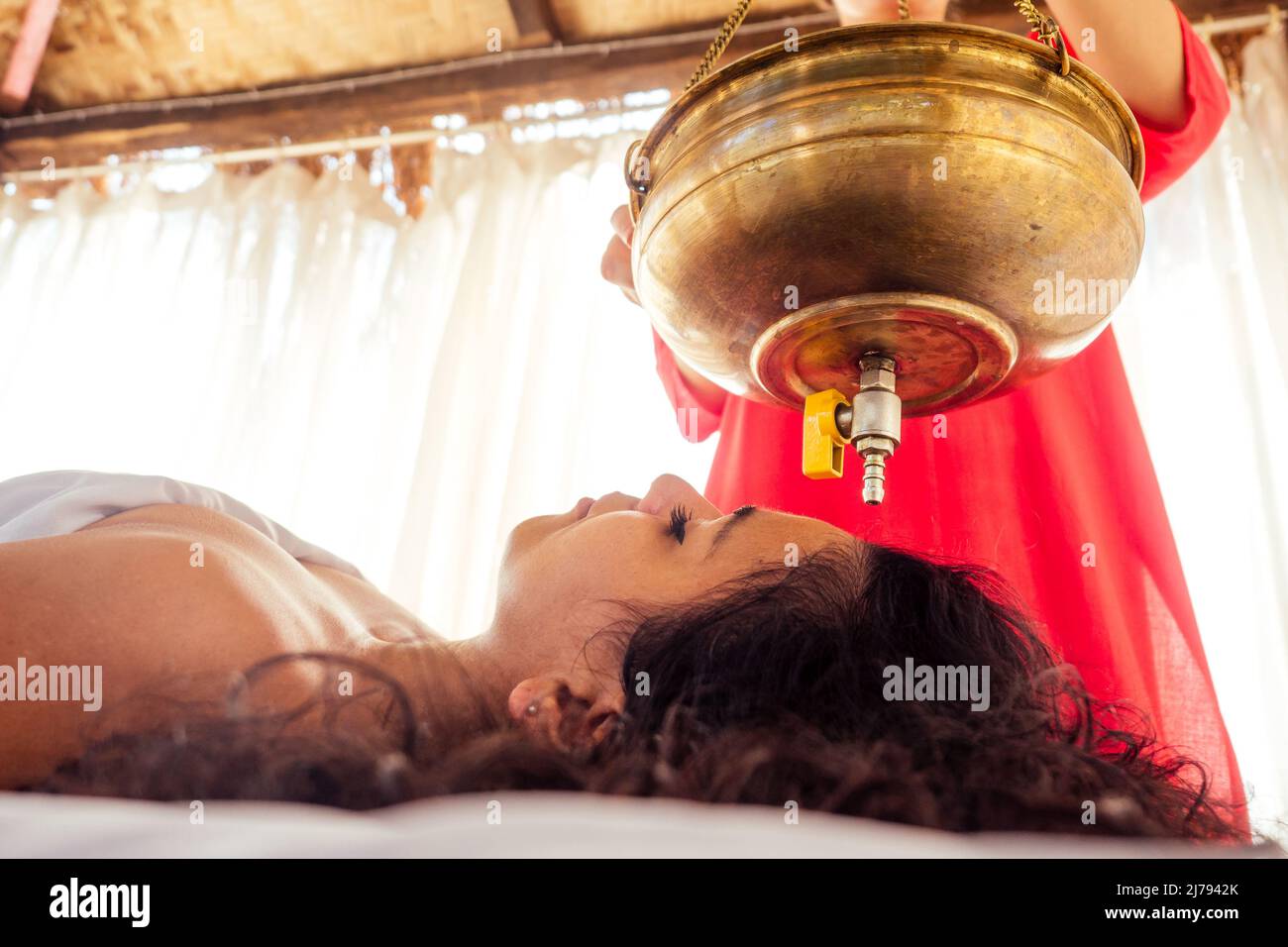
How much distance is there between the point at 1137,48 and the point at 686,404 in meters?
0.66

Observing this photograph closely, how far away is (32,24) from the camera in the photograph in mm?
1361

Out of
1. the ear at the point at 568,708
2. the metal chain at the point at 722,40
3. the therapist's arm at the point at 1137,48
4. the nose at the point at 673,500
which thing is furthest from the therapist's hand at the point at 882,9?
the ear at the point at 568,708

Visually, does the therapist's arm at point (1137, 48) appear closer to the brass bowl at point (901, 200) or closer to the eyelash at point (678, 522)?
the brass bowl at point (901, 200)

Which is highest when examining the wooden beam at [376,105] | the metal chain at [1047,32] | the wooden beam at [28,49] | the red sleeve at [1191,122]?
the wooden beam at [376,105]

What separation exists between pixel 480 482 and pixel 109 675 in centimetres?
111

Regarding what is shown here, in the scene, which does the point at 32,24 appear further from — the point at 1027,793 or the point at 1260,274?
the point at 1260,274

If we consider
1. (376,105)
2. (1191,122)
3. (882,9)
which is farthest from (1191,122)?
(376,105)

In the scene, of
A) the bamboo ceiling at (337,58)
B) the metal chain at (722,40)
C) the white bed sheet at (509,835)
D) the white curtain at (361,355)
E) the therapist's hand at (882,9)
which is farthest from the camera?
the bamboo ceiling at (337,58)

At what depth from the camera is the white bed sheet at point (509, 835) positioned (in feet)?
1.48

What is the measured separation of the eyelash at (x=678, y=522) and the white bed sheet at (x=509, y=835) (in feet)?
1.30

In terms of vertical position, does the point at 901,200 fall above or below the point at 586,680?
above

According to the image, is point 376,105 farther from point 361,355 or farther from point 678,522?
point 678,522

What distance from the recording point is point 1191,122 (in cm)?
102

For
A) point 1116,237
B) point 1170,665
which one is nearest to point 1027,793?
point 1116,237
